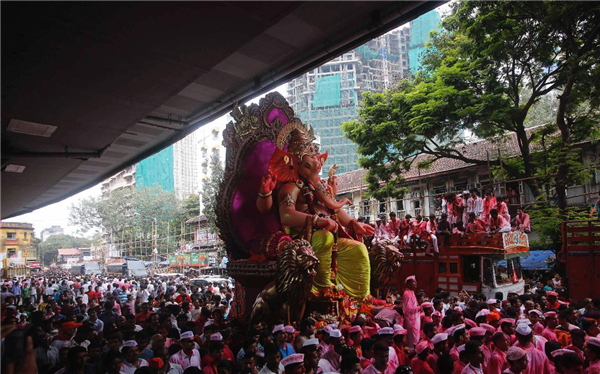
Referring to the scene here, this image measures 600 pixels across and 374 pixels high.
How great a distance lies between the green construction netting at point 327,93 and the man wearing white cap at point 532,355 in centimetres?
4415

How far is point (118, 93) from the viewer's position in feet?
18.1

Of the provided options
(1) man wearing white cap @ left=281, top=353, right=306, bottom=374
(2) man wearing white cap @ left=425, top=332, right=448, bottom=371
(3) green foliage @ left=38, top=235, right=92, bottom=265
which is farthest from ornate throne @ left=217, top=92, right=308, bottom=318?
(3) green foliage @ left=38, top=235, right=92, bottom=265

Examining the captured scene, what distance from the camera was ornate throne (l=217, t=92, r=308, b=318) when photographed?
7.32m

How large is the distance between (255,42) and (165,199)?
38.7 m

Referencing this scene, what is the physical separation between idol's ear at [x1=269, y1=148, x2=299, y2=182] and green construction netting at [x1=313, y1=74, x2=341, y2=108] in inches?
1616

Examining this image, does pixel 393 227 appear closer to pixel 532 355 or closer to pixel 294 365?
pixel 532 355

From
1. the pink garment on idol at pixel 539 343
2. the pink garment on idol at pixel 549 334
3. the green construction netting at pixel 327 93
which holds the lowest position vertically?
the pink garment on idol at pixel 549 334

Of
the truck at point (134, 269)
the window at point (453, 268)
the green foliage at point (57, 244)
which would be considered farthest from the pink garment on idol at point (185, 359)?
the green foliage at point (57, 244)

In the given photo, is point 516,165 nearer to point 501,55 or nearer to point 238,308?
point 501,55

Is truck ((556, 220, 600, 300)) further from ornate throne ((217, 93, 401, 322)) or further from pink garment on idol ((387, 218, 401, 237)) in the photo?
ornate throne ((217, 93, 401, 322))

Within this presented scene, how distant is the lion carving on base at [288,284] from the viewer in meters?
6.04

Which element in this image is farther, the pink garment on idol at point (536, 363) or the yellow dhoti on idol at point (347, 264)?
the yellow dhoti on idol at point (347, 264)

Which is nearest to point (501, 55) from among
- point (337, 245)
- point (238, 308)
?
point (337, 245)

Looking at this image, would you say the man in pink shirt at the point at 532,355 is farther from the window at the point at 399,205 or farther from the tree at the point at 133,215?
the tree at the point at 133,215
